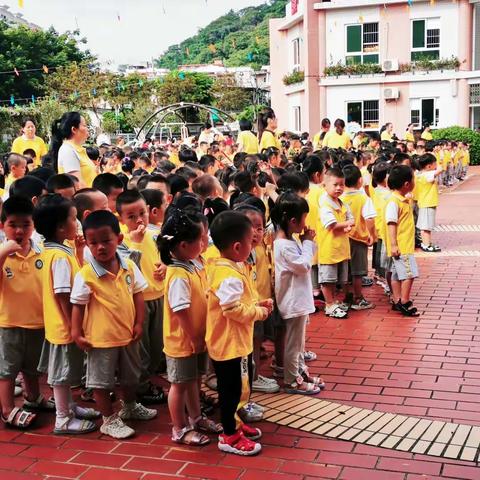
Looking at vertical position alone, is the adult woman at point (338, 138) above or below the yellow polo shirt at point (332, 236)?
above

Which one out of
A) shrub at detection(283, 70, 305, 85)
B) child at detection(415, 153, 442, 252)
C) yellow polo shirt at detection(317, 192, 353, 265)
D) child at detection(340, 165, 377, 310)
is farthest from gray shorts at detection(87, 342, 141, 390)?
shrub at detection(283, 70, 305, 85)

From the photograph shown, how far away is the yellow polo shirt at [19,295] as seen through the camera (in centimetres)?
402

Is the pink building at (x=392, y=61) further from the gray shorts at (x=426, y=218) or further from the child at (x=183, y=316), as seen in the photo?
the child at (x=183, y=316)

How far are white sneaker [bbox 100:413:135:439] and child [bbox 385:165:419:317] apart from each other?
327cm

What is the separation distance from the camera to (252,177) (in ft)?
17.9

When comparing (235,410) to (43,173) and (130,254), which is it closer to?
(130,254)

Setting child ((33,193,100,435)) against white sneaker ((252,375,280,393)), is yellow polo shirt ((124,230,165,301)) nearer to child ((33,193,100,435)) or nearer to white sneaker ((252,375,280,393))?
child ((33,193,100,435))

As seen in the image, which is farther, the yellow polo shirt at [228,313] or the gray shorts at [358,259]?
the gray shorts at [358,259]

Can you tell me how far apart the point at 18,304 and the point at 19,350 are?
28 cm

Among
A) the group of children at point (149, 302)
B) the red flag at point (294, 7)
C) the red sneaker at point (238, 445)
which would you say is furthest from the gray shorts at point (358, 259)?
the red flag at point (294, 7)

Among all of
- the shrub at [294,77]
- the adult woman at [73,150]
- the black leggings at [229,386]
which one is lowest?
the black leggings at [229,386]

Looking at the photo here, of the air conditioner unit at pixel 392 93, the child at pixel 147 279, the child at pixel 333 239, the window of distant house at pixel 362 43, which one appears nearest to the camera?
the child at pixel 147 279

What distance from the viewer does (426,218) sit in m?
9.57

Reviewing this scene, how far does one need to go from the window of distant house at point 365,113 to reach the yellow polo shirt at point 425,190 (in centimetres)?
2033
